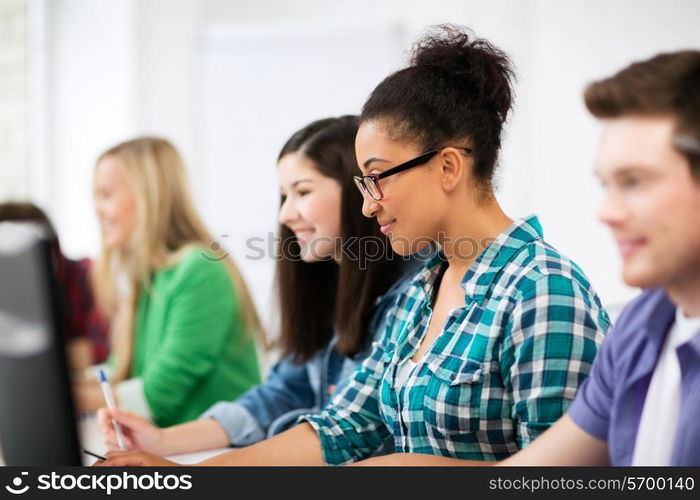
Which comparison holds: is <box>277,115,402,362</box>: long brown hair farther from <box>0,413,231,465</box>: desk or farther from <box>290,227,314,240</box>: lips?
<box>0,413,231,465</box>: desk

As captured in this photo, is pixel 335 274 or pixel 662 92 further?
pixel 335 274

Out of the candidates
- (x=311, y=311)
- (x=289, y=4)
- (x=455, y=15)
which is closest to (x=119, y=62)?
(x=289, y=4)

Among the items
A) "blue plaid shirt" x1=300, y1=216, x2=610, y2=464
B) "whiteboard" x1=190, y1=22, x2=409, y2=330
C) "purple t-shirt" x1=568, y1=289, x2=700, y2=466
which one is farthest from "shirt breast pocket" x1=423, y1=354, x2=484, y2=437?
"whiteboard" x1=190, y1=22, x2=409, y2=330

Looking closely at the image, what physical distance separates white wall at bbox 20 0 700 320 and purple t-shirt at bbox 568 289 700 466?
8.13 ft

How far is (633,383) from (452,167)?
1.53 ft

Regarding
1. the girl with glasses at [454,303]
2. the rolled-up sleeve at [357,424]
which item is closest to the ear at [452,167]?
the girl with glasses at [454,303]

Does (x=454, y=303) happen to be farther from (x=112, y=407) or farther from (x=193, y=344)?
(x=193, y=344)

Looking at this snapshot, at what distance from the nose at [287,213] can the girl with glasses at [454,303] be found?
35cm

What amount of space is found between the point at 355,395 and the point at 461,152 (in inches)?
18.5

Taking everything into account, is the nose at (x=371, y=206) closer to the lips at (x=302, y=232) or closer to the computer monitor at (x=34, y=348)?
the lips at (x=302, y=232)

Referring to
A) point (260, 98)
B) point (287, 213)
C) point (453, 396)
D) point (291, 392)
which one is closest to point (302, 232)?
point (287, 213)

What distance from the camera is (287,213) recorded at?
63.8 inches

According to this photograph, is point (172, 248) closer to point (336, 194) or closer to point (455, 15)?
point (336, 194)

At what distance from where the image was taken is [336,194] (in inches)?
62.1
